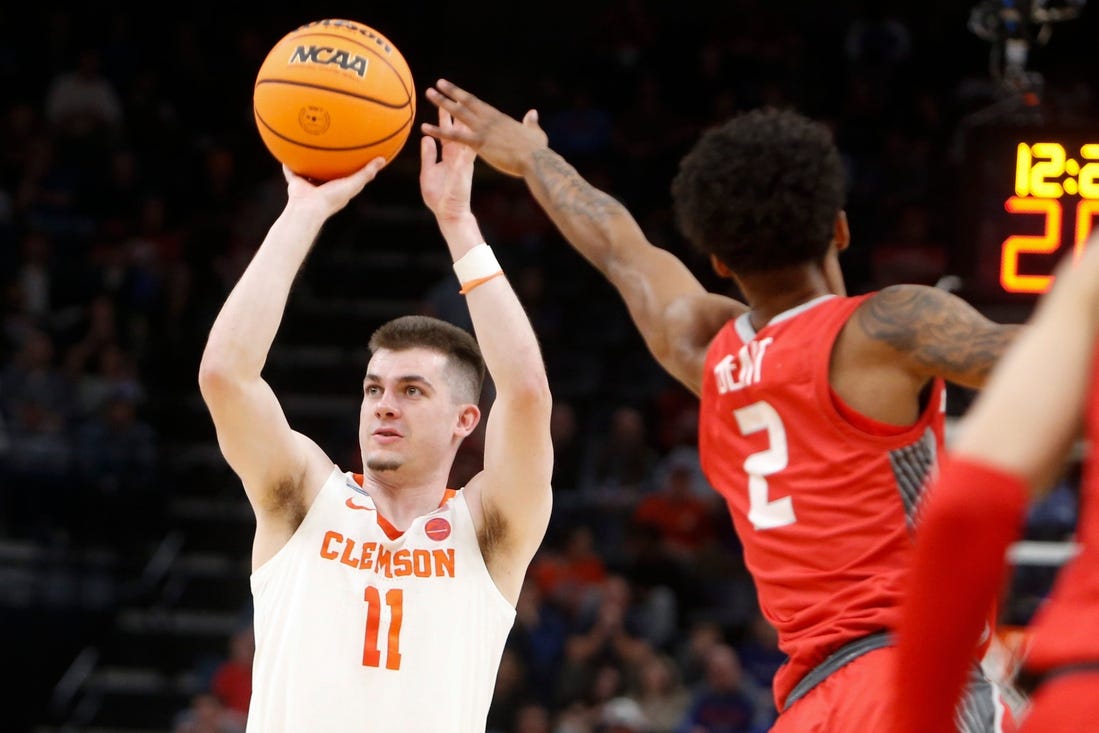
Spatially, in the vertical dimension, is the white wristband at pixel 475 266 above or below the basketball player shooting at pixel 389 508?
above

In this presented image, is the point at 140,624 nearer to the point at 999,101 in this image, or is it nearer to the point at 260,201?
Result: the point at 260,201

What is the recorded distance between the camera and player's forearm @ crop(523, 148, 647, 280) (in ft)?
14.5

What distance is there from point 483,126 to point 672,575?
664 cm

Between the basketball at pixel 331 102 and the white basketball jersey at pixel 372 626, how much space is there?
94 cm

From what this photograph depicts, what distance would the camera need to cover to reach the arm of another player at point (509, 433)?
440 cm

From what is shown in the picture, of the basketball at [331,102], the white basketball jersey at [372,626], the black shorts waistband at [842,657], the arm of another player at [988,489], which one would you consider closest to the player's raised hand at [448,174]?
the basketball at [331,102]

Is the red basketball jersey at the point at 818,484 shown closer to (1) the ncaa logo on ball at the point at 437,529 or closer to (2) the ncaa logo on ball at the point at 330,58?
(1) the ncaa logo on ball at the point at 437,529

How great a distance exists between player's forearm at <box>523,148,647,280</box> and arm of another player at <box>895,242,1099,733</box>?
99.1 inches

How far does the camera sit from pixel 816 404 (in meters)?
3.44

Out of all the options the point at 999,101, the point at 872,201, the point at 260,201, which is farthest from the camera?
the point at 260,201

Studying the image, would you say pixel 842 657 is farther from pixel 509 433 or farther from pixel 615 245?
pixel 615 245

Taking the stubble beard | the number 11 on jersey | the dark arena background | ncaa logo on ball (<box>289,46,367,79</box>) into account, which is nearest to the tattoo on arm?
ncaa logo on ball (<box>289,46,367,79</box>)

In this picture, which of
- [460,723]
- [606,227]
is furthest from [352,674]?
[606,227]

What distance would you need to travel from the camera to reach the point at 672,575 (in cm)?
1095
